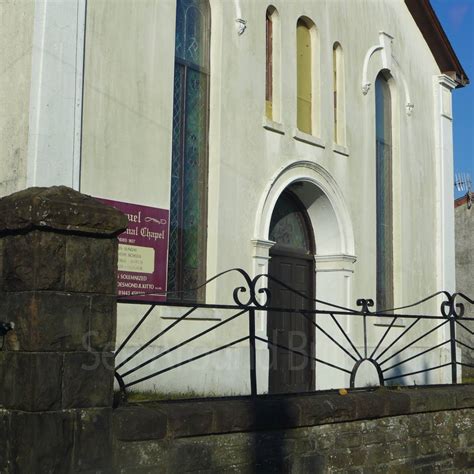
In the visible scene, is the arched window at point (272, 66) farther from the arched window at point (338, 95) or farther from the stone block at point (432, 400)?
the stone block at point (432, 400)

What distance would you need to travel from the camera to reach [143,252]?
8.88 meters

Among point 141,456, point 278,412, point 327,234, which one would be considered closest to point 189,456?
point 141,456

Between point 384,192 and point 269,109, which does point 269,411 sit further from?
point 384,192

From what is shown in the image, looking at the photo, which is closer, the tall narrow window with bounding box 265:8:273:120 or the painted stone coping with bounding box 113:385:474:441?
the painted stone coping with bounding box 113:385:474:441

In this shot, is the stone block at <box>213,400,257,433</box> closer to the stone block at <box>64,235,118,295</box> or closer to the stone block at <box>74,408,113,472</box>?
the stone block at <box>74,408,113,472</box>

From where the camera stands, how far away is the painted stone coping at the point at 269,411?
5352 mm

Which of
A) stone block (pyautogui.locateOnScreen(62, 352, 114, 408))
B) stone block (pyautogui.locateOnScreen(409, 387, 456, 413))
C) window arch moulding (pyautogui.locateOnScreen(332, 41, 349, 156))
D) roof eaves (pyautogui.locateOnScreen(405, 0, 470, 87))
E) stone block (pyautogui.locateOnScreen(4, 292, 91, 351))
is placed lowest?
stone block (pyautogui.locateOnScreen(409, 387, 456, 413))

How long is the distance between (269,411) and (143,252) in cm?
321

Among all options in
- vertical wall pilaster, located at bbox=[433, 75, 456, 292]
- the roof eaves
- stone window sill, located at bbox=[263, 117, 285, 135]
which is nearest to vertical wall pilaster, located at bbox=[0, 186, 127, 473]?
stone window sill, located at bbox=[263, 117, 285, 135]

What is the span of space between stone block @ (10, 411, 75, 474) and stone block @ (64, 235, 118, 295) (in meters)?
0.78

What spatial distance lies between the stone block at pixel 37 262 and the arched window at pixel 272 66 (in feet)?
21.0

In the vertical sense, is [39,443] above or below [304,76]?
below

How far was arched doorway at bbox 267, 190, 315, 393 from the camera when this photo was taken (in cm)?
1125

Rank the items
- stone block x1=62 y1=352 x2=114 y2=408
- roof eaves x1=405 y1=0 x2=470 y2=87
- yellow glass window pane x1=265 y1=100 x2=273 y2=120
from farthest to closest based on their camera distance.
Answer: roof eaves x1=405 y1=0 x2=470 y2=87
yellow glass window pane x1=265 y1=100 x2=273 y2=120
stone block x1=62 y1=352 x2=114 y2=408
